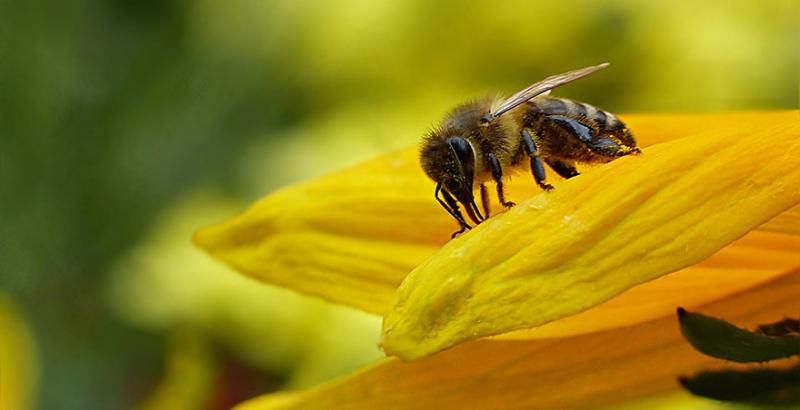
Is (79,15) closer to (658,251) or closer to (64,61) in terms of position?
(64,61)

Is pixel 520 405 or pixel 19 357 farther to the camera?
pixel 19 357

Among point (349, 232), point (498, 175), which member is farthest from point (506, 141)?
point (349, 232)

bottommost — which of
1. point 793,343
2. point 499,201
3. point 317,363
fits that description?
point 793,343

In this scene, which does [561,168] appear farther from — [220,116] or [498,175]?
[220,116]

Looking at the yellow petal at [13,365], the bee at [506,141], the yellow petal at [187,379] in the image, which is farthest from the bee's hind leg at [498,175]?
the yellow petal at [187,379]

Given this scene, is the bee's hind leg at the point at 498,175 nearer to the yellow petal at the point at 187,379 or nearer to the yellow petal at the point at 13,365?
the yellow petal at the point at 13,365

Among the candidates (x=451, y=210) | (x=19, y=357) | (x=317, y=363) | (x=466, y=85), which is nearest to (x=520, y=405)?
(x=451, y=210)
